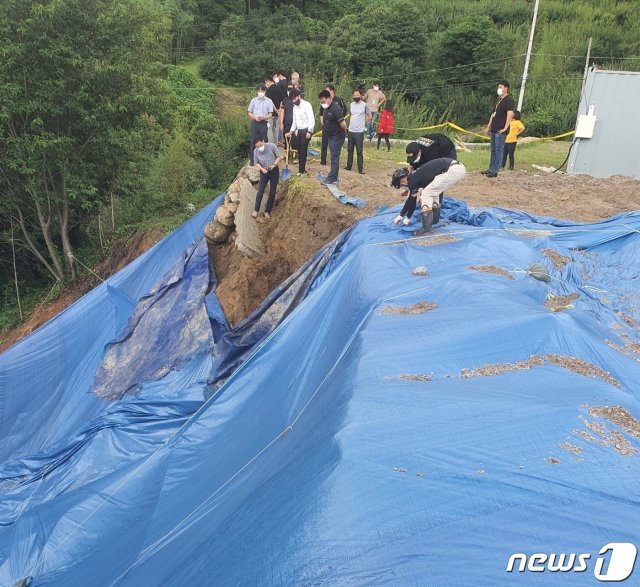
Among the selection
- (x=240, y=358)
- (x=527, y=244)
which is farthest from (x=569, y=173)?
(x=240, y=358)

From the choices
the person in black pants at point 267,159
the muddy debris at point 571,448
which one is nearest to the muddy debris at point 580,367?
the muddy debris at point 571,448

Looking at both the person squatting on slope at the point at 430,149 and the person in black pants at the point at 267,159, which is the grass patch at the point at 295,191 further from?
the person squatting on slope at the point at 430,149

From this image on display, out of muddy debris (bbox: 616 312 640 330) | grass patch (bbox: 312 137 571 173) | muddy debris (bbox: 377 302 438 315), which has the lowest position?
muddy debris (bbox: 616 312 640 330)

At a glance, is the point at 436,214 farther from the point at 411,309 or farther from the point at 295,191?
the point at 295,191

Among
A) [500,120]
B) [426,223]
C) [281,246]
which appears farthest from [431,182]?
[500,120]

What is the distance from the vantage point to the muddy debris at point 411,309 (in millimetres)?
4238

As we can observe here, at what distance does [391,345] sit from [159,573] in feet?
6.23

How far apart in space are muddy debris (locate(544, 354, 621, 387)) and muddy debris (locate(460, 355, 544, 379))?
10 cm

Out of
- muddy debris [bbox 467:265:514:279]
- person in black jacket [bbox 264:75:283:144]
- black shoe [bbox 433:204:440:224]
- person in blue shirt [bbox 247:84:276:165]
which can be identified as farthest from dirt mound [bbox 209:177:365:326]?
muddy debris [bbox 467:265:514:279]

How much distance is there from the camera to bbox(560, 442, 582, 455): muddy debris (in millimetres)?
2726

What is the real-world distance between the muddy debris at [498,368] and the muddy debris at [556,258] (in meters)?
2.06

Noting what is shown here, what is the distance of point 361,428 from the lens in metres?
2.92

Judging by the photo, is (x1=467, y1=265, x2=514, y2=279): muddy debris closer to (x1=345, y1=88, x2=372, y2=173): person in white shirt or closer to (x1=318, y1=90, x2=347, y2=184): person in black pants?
(x1=318, y1=90, x2=347, y2=184): person in black pants

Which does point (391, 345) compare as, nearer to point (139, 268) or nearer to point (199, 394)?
point (199, 394)
